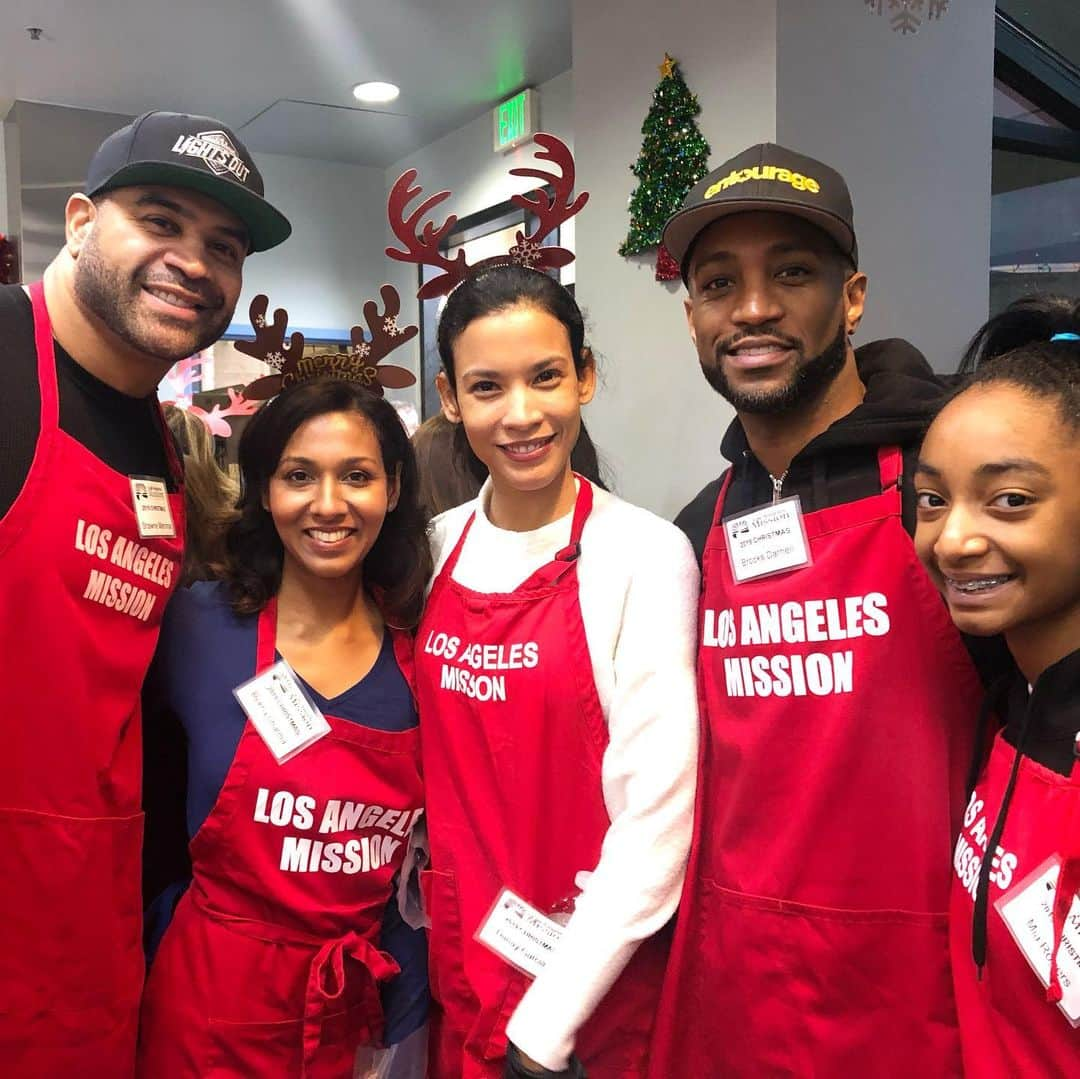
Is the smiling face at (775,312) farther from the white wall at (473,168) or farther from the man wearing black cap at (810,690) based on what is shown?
the white wall at (473,168)

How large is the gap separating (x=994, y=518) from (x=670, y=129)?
2.39 metres

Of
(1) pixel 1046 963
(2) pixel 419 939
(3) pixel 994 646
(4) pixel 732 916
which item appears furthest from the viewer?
(2) pixel 419 939

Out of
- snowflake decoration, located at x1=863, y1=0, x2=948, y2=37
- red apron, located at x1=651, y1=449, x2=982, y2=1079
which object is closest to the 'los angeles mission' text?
red apron, located at x1=651, y1=449, x2=982, y2=1079

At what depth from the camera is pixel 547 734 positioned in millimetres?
1409

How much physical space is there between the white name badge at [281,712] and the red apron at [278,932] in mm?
15

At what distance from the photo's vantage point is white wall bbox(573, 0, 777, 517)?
287 cm

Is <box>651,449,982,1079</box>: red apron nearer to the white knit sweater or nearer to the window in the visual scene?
the white knit sweater

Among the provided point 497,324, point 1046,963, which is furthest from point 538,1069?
point 497,324

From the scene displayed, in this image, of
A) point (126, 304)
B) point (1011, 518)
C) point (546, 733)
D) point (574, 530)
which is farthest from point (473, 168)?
point (1011, 518)

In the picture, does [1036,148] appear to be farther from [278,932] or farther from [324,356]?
[278,932]

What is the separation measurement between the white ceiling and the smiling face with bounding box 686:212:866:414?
2.87 m

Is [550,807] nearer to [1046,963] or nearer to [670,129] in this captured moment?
[1046,963]

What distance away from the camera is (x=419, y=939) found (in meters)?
1.61

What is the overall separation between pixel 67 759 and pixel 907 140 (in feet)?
9.41
